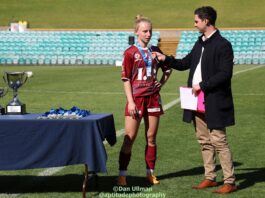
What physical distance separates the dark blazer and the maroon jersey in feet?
1.87

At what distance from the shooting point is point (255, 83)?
24297 mm

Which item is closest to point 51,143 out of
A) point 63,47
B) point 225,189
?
point 225,189

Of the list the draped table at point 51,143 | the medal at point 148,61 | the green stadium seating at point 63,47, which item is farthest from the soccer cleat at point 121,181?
the green stadium seating at point 63,47

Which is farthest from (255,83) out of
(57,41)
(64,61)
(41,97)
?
(57,41)

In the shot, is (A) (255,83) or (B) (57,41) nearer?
(A) (255,83)

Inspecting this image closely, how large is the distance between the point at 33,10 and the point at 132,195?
2361 inches

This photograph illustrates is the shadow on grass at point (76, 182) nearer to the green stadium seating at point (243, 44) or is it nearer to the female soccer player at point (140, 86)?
the female soccer player at point (140, 86)

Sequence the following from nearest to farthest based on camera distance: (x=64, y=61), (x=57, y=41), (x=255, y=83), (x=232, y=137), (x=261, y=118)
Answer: (x=232, y=137), (x=261, y=118), (x=255, y=83), (x=64, y=61), (x=57, y=41)

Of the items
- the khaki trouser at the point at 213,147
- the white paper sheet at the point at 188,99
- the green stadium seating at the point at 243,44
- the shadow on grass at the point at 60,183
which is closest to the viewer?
the khaki trouser at the point at 213,147

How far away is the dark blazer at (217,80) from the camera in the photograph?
7203mm

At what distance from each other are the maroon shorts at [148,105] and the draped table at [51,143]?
1.74 ft

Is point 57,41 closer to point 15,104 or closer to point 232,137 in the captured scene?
point 232,137

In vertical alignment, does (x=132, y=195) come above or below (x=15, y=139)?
below

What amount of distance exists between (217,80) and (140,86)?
887 mm
